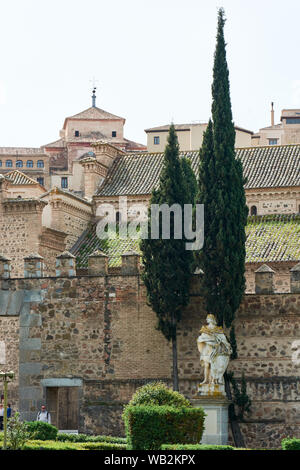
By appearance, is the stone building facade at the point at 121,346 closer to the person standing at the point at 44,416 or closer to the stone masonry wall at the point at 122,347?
the stone masonry wall at the point at 122,347

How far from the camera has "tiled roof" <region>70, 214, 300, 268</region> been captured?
50.6 m

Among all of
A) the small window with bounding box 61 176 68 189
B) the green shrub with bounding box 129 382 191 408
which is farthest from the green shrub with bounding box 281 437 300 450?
the small window with bounding box 61 176 68 189

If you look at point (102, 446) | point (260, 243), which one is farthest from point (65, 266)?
point (260, 243)

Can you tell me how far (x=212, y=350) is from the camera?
38.0 metres

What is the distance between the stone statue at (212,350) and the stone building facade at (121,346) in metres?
2.11

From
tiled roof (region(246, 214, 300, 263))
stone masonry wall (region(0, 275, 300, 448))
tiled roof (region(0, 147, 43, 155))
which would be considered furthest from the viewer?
tiled roof (region(0, 147, 43, 155))

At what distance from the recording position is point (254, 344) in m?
40.2

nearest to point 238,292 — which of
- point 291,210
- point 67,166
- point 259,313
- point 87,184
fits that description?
point 259,313

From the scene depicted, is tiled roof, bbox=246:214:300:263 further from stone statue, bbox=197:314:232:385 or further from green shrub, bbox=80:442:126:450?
green shrub, bbox=80:442:126:450

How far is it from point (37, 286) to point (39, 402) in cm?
387

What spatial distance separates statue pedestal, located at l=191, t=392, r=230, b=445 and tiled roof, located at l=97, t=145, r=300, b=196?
2056 centimetres
